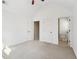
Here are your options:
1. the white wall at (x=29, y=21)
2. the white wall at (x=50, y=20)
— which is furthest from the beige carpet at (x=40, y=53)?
the white wall at (x=50, y=20)

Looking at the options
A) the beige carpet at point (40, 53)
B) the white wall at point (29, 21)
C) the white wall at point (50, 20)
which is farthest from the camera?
the white wall at point (50, 20)

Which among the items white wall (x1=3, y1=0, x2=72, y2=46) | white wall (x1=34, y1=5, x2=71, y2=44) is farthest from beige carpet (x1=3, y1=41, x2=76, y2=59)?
white wall (x1=34, y1=5, x2=71, y2=44)

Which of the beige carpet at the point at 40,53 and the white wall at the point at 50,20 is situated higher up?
the white wall at the point at 50,20

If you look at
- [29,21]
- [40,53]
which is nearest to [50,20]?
[29,21]

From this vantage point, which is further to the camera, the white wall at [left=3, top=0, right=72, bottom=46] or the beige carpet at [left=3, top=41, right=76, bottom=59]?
the white wall at [left=3, top=0, right=72, bottom=46]

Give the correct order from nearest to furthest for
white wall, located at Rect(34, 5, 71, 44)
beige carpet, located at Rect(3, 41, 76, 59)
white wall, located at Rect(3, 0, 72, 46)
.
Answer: beige carpet, located at Rect(3, 41, 76, 59) → white wall, located at Rect(3, 0, 72, 46) → white wall, located at Rect(34, 5, 71, 44)

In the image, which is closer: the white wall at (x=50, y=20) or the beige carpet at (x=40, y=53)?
the beige carpet at (x=40, y=53)

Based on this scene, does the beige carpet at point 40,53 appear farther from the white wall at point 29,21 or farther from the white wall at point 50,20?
the white wall at point 50,20

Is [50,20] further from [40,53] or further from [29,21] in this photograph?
[40,53]

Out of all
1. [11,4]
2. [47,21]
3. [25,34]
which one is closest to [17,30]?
[25,34]

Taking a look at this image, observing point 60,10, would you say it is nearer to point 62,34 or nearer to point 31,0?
point 31,0

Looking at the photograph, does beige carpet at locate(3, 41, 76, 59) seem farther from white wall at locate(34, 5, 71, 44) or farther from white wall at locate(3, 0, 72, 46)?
white wall at locate(34, 5, 71, 44)

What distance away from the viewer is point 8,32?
200 inches

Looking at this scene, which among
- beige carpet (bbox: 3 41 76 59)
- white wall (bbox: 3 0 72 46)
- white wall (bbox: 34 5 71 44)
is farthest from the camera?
white wall (bbox: 34 5 71 44)
